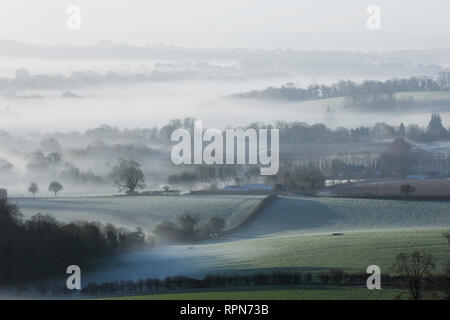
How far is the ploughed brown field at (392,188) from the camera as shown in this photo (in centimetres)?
6203

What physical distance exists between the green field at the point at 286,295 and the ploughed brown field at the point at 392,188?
2670 centimetres

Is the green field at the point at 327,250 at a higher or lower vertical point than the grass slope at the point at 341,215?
lower

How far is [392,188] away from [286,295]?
3083cm

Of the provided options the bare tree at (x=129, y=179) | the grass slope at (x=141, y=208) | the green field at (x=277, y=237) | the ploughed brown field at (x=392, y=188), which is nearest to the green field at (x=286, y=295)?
the green field at (x=277, y=237)

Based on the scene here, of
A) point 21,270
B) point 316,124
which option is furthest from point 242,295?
point 316,124

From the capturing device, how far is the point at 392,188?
211ft

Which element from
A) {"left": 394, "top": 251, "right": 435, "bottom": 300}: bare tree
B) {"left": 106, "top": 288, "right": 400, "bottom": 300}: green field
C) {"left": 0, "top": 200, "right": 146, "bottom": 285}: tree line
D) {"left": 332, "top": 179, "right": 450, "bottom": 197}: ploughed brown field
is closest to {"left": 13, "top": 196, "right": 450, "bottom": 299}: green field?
{"left": 106, "top": 288, "right": 400, "bottom": 300}: green field

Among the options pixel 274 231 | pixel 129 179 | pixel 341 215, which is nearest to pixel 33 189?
pixel 129 179

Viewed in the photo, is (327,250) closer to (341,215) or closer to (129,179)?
(341,215)

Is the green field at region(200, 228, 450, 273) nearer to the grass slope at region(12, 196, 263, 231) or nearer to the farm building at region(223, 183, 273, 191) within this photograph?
the grass slope at region(12, 196, 263, 231)

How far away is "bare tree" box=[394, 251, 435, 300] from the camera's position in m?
33.6

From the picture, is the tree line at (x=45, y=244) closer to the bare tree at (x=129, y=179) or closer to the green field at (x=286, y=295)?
the green field at (x=286, y=295)
